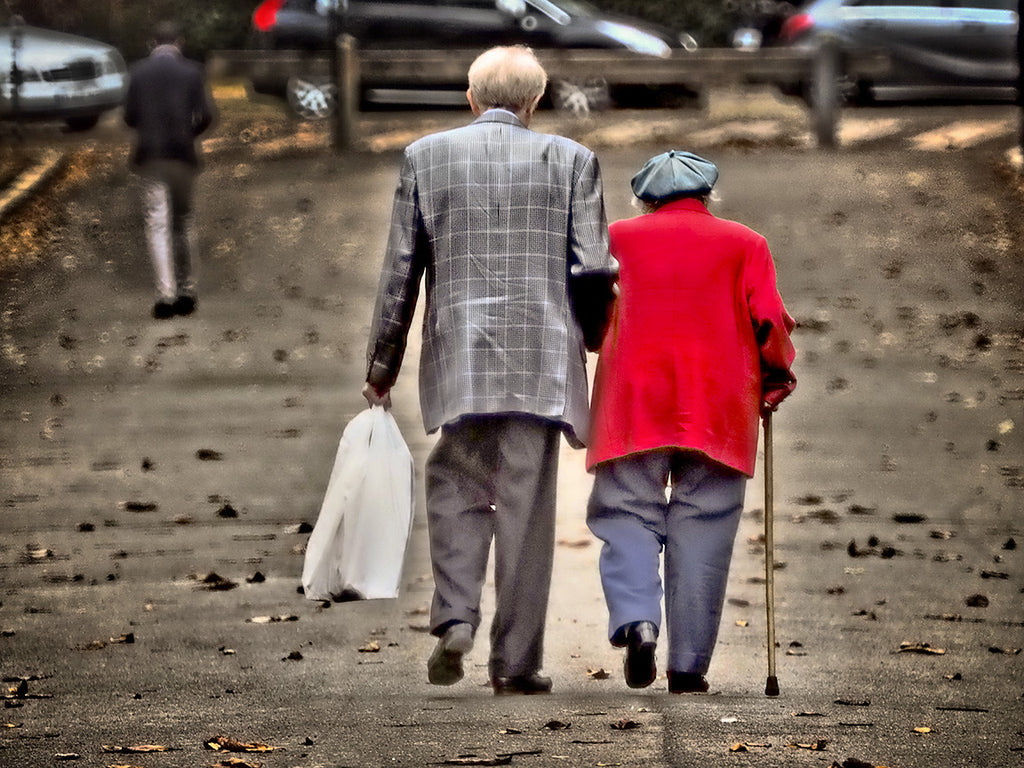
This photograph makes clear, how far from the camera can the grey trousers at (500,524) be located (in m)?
5.56

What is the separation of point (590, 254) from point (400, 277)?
1.90ft

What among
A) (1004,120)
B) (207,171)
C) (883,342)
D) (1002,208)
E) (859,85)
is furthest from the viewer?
(859,85)

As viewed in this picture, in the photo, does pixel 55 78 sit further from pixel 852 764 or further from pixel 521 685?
pixel 852 764

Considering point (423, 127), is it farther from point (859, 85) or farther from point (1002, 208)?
point (1002, 208)

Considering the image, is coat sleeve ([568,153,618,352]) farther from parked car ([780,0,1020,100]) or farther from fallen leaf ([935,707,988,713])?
parked car ([780,0,1020,100])

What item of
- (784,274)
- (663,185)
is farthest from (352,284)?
(663,185)

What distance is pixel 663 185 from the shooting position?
18.6 ft

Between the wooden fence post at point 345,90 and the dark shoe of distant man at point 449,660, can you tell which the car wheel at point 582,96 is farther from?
the dark shoe of distant man at point 449,660

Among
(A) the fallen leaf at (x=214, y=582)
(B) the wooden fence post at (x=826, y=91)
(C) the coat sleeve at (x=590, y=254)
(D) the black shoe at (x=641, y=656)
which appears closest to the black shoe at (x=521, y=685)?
(D) the black shoe at (x=641, y=656)

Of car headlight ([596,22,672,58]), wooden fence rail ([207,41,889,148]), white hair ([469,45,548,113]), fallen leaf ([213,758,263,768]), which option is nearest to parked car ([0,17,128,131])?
wooden fence rail ([207,41,889,148])

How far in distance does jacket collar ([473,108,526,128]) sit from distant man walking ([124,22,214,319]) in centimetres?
668

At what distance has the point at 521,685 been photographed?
5660 millimetres

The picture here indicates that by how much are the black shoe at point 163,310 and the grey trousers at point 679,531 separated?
23.1 ft

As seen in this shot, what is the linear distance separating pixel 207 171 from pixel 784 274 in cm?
562
